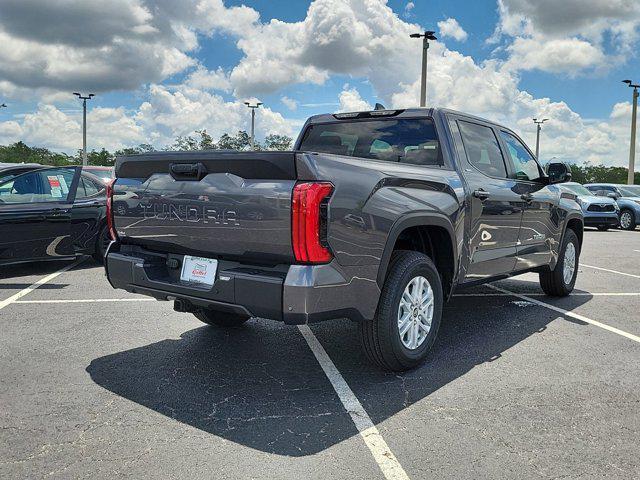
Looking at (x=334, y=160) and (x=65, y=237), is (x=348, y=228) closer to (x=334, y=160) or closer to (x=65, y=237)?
(x=334, y=160)

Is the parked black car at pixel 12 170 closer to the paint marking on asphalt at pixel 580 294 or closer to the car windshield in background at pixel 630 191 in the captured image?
the paint marking on asphalt at pixel 580 294

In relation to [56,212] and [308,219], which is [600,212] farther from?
[308,219]

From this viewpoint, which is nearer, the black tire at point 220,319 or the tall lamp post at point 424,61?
the black tire at point 220,319

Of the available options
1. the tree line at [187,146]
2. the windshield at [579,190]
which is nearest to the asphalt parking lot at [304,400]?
the windshield at [579,190]

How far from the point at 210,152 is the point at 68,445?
5.86ft

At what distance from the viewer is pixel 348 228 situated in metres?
3.27

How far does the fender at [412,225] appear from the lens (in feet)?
11.8

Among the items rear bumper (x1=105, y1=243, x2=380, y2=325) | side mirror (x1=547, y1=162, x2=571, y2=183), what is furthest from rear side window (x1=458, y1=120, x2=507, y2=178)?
rear bumper (x1=105, y1=243, x2=380, y2=325)

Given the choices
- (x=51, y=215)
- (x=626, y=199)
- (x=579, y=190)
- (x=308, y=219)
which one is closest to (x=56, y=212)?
(x=51, y=215)

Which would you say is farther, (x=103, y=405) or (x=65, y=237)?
(x=65, y=237)

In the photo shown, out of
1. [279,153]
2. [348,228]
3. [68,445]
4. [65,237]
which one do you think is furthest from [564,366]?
[65,237]

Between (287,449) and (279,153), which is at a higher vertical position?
(279,153)

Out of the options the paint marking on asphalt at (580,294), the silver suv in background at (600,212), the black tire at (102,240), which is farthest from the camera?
the silver suv in background at (600,212)

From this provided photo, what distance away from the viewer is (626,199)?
1991 cm
